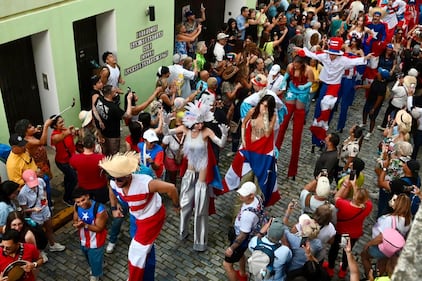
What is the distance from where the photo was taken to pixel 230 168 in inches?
291

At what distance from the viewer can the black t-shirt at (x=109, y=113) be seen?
753 cm

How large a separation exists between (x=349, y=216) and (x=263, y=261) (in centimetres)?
166

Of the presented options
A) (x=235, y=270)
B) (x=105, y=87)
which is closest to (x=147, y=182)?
(x=235, y=270)

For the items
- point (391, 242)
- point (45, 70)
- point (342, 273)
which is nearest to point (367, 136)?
point (342, 273)

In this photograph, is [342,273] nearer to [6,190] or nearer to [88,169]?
[88,169]

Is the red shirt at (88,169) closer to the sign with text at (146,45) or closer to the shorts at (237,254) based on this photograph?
the shorts at (237,254)

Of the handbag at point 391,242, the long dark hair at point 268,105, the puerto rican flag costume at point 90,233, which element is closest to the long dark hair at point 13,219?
the puerto rican flag costume at point 90,233

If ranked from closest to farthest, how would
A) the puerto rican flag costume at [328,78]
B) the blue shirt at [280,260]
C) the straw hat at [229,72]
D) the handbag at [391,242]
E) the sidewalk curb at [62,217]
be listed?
1. the blue shirt at [280,260]
2. the handbag at [391,242]
3. the sidewalk curb at [62,217]
4. the puerto rican flag costume at [328,78]
5. the straw hat at [229,72]

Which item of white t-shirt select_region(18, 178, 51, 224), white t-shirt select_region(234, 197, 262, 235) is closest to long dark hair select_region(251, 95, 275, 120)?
white t-shirt select_region(234, 197, 262, 235)

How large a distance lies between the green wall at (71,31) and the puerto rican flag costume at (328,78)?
133 inches

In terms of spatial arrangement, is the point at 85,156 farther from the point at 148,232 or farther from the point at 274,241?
the point at 274,241

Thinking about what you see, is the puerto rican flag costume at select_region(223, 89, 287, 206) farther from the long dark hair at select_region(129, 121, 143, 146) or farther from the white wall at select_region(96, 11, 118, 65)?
the white wall at select_region(96, 11, 118, 65)

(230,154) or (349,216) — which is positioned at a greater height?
(349,216)

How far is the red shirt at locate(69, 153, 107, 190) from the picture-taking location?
6223 millimetres
